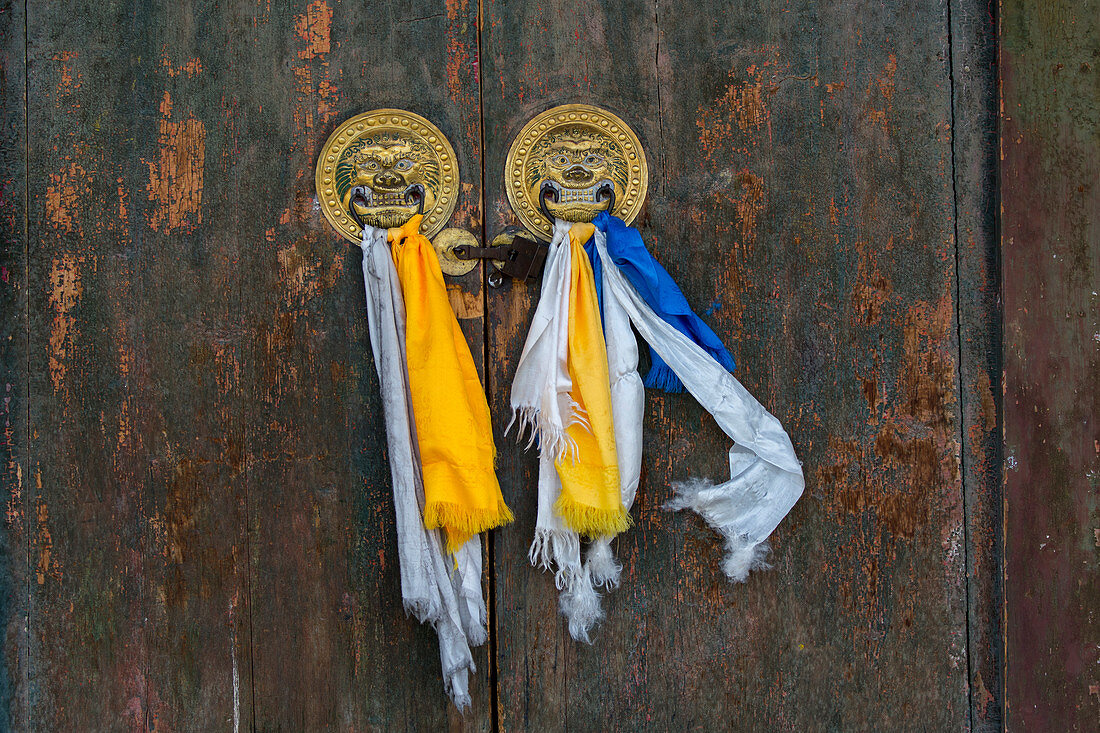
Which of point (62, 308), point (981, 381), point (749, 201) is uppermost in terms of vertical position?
point (749, 201)

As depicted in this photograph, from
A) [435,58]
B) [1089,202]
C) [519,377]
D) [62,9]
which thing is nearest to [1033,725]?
[1089,202]

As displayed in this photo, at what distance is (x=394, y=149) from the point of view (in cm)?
130

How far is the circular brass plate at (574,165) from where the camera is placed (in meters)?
1.31

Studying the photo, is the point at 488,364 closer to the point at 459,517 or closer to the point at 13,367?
the point at 459,517

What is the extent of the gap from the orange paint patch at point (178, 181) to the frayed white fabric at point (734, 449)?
788 mm

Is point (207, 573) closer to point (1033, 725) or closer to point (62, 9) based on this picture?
point (62, 9)

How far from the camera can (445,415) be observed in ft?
3.84

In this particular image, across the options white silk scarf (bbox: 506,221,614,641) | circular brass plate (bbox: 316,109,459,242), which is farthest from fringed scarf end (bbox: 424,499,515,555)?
circular brass plate (bbox: 316,109,459,242)

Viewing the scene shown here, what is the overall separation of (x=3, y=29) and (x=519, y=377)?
4.03 ft

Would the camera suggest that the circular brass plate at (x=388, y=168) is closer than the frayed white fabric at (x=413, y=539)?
No

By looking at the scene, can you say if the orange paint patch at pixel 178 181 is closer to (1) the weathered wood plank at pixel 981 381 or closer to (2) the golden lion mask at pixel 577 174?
(2) the golden lion mask at pixel 577 174

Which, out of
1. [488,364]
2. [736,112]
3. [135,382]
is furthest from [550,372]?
[135,382]

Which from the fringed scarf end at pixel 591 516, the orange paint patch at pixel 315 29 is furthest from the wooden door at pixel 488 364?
the fringed scarf end at pixel 591 516

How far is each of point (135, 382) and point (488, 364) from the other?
0.68m
